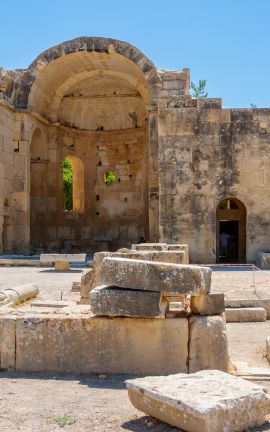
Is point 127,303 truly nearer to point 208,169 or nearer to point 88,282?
point 88,282

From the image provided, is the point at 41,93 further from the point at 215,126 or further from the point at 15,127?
the point at 215,126

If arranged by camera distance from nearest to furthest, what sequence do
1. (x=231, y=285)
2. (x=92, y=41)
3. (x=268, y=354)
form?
(x=268, y=354) → (x=231, y=285) → (x=92, y=41)

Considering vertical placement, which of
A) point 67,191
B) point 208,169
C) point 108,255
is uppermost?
point 67,191

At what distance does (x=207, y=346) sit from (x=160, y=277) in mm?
836

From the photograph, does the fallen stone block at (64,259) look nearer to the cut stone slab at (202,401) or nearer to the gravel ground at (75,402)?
the gravel ground at (75,402)

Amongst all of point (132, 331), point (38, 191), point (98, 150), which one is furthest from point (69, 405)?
point (98, 150)

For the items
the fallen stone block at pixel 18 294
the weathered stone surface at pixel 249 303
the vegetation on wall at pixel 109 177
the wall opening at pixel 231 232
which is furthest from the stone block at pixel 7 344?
the vegetation on wall at pixel 109 177

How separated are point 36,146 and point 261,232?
406 inches

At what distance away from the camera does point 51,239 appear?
22.8m

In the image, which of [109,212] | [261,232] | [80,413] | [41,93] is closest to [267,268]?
[261,232]

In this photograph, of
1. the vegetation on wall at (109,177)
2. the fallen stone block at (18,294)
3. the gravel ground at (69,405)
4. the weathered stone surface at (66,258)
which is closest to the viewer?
the gravel ground at (69,405)

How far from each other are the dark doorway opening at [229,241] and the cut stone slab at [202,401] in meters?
16.6

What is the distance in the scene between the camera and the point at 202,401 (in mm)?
3594

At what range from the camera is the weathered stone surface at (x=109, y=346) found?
5.28 meters
